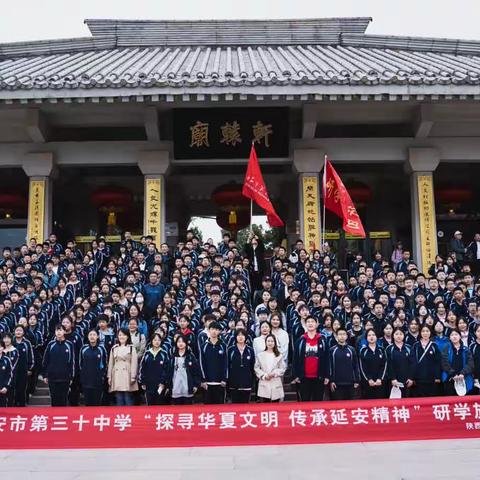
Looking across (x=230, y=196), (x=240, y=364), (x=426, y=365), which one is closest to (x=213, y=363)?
(x=240, y=364)

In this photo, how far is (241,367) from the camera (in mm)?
7195

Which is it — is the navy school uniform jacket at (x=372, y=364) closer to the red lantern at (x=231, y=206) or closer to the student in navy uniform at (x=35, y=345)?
the student in navy uniform at (x=35, y=345)

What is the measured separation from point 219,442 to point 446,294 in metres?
4.62

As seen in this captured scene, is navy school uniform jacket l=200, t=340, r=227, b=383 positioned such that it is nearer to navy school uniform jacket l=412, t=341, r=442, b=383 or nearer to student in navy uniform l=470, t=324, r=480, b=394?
navy school uniform jacket l=412, t=341, r=442, b=383

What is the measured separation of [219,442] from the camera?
19.9 ft

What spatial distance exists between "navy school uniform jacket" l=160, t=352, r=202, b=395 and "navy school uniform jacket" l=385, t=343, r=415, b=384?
2.36 m

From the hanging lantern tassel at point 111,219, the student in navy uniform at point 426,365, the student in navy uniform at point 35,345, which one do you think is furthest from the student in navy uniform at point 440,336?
the hanging lantern tassel at point 111,219

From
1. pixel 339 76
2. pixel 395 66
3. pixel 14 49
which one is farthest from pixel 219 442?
pixel 14 49

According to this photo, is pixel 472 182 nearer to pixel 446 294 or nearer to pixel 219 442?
pixel 446 294

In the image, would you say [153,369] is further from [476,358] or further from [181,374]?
[476,358]

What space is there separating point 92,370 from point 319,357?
275 cm

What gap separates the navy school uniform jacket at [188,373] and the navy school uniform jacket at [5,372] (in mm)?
1857

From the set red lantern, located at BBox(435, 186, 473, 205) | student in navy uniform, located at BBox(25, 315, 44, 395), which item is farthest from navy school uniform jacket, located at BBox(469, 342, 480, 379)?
red lantern, located at BBox(435, 186, 473, 205)

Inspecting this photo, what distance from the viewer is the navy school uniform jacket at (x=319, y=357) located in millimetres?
7297
